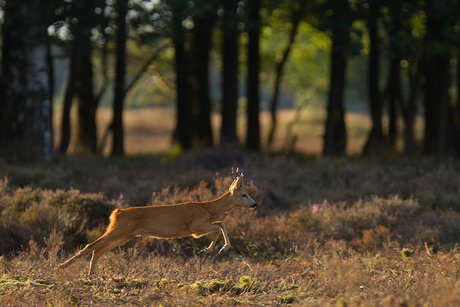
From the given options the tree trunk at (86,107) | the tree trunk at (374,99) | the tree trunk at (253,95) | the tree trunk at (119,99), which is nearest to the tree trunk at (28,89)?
the tree trunk at (119,99)

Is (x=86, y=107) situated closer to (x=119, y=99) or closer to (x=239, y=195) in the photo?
(x=119, y=99)

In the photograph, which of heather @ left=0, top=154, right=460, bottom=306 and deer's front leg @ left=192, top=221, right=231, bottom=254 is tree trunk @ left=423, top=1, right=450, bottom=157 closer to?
heather @ left=0, top=154, right=460, bottom=306

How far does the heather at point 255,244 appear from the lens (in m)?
6.27

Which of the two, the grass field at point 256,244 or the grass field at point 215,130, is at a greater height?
the grass field at point 256,244

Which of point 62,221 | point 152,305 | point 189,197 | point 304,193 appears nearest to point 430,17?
point 304,193

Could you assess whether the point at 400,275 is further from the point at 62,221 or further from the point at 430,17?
the point at 430,17

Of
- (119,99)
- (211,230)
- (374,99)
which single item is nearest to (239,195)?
(211,230)

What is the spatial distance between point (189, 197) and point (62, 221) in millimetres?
2317

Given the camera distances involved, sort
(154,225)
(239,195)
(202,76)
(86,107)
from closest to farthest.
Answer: (154,225), (239,195), (202,76), (86,107)

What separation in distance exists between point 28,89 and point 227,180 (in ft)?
26.3

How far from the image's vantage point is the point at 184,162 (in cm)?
1562

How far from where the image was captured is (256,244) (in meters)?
8.71

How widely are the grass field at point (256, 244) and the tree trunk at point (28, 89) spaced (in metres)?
1.83

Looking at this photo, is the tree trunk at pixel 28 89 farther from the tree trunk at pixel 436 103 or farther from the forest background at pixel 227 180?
the tree trunk at pixel 436 103
